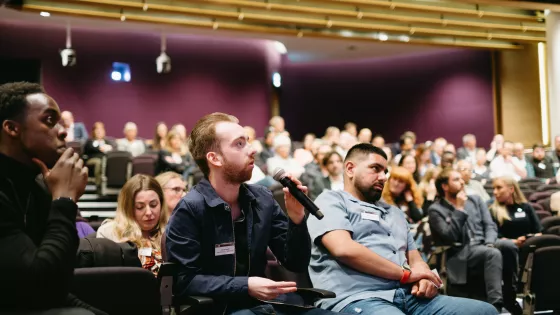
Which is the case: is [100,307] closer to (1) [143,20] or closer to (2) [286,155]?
(2) [286,155]

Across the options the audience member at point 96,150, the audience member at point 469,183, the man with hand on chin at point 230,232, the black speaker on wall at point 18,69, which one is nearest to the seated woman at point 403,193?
the audience member at point 469,183

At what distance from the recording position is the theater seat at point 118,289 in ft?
6.07

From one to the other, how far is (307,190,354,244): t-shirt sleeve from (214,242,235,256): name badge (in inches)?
23.1

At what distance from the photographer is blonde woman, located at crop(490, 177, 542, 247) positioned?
201 inches

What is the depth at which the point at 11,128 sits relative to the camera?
154cm

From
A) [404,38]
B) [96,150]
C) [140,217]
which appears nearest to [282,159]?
[96,150]

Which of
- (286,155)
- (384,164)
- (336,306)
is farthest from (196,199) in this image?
(286,155)

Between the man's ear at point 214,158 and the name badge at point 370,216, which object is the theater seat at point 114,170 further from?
the man's ear at point 214,158

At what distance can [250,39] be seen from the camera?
12.5 m

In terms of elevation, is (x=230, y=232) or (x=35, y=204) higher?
(x=35, y=204)

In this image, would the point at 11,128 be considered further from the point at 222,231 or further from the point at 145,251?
the point at 145,251

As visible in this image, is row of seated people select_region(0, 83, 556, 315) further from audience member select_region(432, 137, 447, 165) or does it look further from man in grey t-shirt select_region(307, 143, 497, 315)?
audience member select_region(432, 137, 447, 165)

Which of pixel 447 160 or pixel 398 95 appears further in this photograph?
pixel 398 95

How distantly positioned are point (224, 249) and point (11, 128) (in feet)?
2.57
